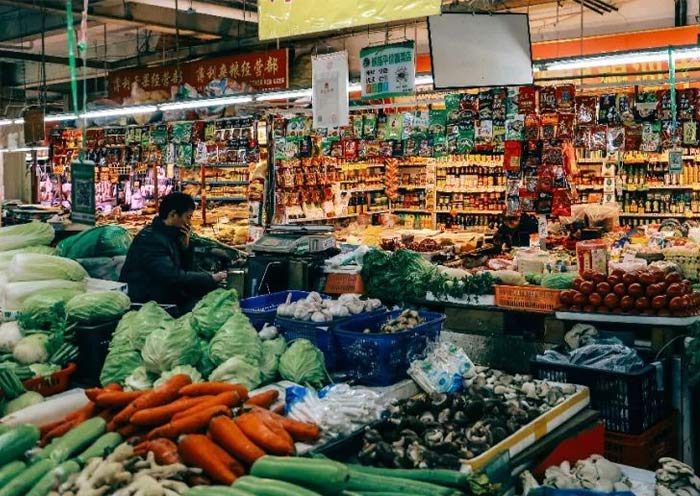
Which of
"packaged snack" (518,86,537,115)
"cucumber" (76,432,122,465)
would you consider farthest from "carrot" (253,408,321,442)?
"packaged snack" (518,86,537,115)

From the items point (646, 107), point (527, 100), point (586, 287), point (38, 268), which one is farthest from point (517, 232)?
point (38, 268)

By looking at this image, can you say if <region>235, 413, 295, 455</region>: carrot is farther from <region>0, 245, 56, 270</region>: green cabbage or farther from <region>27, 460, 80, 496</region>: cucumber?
<region>0, 245, 56, 270</region>: green cabbage

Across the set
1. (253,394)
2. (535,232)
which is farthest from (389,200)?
(253,394)

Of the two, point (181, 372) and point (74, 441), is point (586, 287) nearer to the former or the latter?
point (181, 372)

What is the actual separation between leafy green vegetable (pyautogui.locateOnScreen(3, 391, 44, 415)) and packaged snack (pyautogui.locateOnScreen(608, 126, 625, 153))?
7.53 meters

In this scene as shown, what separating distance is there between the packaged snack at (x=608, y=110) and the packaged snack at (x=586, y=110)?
71mm

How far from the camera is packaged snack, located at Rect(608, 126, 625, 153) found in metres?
9.26

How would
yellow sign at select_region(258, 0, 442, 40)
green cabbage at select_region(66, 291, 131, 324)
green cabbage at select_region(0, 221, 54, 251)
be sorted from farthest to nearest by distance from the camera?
green cabbage at select_region(0, 221, 54, 251) < green cabbage at select_region(66, 291, 131, 324) < yellow sign at select_region(258, 0, 442, 40)

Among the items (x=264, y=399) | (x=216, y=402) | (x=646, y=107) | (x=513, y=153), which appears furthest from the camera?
(x=513, y=153)

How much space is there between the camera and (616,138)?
9.29 m

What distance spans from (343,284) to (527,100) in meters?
3.80

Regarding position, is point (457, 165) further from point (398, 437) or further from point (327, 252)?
point (398, 437)

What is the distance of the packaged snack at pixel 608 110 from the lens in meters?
9.05

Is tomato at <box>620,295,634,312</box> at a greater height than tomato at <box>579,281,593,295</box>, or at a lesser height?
lesser
